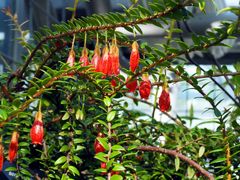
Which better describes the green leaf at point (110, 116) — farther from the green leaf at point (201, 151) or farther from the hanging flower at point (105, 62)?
the green leaf at point (201, 151)

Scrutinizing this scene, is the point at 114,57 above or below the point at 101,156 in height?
above

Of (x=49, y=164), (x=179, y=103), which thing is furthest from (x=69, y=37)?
(x=179, y=103)

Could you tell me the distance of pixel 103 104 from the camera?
79 centimetres

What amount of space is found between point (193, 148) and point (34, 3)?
208 cm

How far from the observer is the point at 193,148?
2.82ft

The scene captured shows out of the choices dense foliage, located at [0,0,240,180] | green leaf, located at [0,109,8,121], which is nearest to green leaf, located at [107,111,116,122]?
dense foliage, located at [0,0,240,180]

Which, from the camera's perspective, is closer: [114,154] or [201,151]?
[114,154]

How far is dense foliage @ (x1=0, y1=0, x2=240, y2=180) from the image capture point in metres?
0.63

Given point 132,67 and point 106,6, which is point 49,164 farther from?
point 106,6

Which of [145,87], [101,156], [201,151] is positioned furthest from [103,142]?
[201,151]

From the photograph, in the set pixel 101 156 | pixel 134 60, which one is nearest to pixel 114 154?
pixel 101 156

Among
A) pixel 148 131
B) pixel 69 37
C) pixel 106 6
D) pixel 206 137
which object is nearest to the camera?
pixel 69 37

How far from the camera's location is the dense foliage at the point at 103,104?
24.9 inches

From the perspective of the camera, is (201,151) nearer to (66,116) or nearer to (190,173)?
(190,173)
